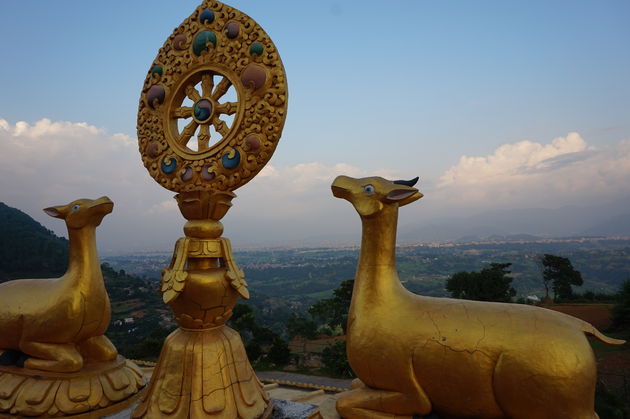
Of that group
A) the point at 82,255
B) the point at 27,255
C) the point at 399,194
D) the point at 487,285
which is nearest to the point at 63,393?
the point at 82,255

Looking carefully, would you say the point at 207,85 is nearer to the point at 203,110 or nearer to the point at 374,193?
the point at 203,110

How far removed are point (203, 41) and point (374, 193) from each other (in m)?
2.72

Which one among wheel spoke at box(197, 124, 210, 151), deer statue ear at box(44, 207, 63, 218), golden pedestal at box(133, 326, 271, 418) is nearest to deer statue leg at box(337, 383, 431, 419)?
golden pedestal at box(133, 326, 271, 418)

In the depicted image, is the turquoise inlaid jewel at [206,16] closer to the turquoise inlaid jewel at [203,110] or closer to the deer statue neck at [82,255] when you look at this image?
the turquoise inlaid jewel at [203,110]

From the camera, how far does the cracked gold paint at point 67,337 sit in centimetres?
395

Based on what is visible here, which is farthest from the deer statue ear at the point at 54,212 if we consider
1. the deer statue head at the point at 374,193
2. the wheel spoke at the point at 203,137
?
the deer statue head at the point at 374,193

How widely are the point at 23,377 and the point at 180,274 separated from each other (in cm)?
241

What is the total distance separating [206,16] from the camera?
412 cm

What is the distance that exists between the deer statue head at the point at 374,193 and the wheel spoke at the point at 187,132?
197cm

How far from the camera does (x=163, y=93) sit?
422 centimetres

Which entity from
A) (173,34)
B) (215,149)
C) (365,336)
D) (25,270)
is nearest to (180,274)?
(215,149)

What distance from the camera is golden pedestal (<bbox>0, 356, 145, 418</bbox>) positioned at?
388cm

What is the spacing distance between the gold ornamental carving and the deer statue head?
3.26 ft

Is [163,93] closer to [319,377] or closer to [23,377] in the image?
[23,377]
